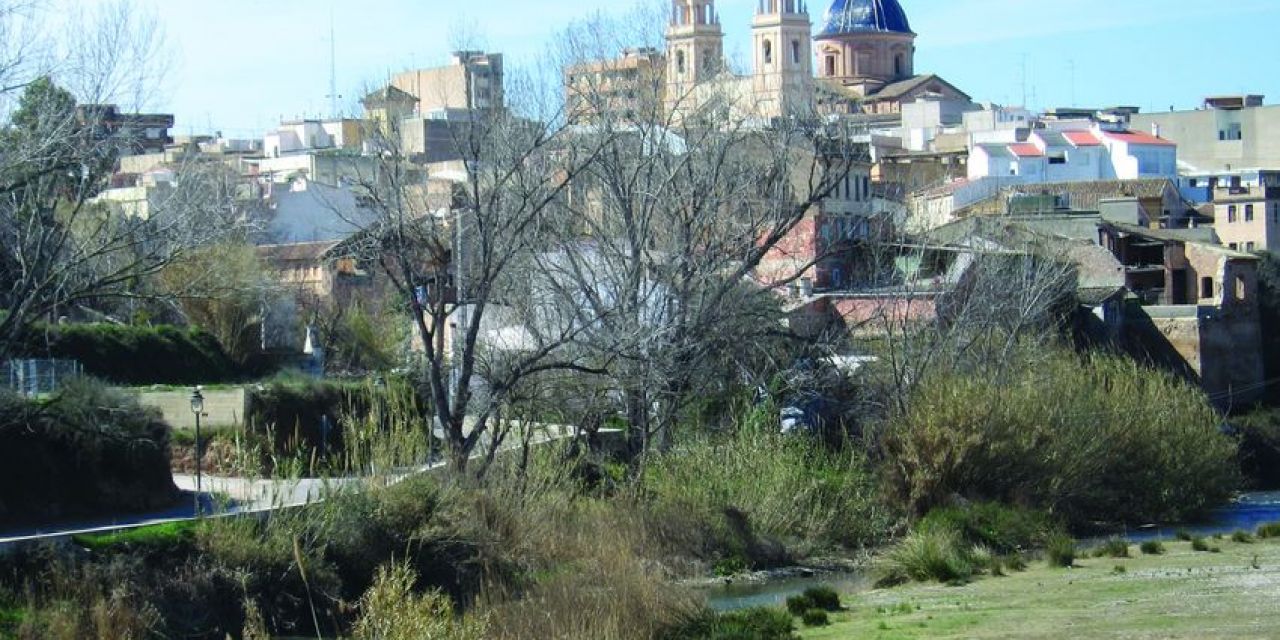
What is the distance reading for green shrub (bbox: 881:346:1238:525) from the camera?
34469 mm

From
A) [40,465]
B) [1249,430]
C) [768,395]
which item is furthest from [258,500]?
[1249,430]

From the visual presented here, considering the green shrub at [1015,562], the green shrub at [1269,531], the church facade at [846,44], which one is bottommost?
the green shrub at [1269,531]

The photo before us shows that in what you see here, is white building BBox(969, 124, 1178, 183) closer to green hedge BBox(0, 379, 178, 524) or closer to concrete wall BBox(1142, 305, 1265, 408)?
concrete wall BBox(1142, 305, 1265, 408)

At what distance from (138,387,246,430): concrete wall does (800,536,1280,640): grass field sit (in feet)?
47.5

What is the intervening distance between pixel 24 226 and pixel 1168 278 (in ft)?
147

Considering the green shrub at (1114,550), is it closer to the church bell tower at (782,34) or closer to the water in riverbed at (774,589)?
the water in riverbed at (774,589)

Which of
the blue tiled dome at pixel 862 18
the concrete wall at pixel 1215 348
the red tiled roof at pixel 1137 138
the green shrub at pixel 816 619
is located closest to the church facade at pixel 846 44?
the blue tiled dome at pixel 862 18

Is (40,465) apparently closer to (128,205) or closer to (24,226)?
(24,226)

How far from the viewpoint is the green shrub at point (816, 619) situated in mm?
22203

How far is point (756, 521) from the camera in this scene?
31.8 metres

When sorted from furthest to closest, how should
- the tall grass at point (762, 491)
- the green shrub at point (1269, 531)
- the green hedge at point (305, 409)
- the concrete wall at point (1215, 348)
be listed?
the concrete wall at point (1215, 348) → the green hedge at point (305, 409) → the green shrub at point (1269, 531) → the tall grass at point (762, 491)

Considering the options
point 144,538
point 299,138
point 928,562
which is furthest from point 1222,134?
point 144,538

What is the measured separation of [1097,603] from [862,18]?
4996 inches

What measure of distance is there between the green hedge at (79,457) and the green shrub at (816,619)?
38.4 feet
